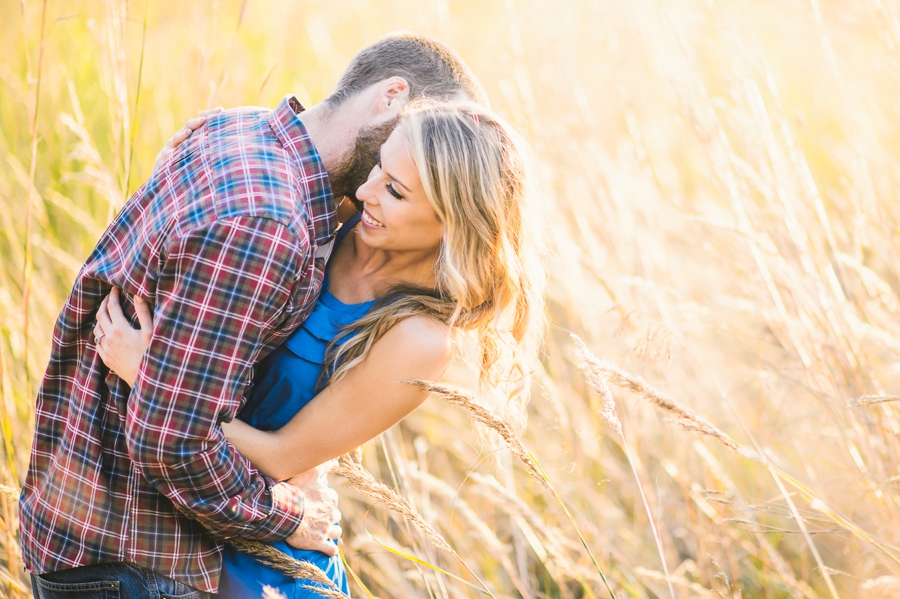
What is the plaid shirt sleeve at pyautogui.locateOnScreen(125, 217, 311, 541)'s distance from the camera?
1180 mm

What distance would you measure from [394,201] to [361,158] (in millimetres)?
189

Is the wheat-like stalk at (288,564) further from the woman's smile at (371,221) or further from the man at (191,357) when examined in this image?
the woman's smile at (371,221)

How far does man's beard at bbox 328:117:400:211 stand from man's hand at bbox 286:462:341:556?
0.62 meters

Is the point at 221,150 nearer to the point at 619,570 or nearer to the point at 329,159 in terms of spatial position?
the point at 329,159

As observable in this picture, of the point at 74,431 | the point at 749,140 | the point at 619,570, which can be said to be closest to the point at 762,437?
the point at 619,570

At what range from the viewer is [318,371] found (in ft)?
4.99

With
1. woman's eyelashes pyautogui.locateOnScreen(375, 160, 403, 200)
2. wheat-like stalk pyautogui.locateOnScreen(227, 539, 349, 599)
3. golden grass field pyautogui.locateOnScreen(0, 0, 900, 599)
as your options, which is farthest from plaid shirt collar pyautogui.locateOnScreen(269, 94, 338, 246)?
wheat-like stalk pyautogui.locateOnScreen(227, 539, 349, 599)

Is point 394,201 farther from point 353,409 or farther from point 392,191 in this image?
point 353,409

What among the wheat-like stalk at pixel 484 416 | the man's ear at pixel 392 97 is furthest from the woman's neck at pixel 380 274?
the wheat-like stalk at pixel 484 416

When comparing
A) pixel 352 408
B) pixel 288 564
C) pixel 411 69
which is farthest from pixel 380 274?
pixel 288 564

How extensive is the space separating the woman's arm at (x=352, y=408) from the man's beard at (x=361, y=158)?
1.22 feet

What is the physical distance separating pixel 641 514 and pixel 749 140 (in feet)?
4.36

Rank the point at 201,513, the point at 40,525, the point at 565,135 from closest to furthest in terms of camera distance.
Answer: the point at 201,513 < the point at 40,525 < the point at 565,135

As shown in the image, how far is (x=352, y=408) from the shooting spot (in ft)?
4.70
